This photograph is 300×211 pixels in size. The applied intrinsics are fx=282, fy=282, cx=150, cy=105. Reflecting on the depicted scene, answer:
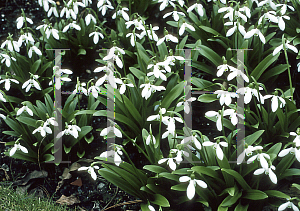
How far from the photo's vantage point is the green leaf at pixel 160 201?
73.1 inches

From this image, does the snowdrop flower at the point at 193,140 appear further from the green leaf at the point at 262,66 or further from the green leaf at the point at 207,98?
the green leaf at the point at 262,66

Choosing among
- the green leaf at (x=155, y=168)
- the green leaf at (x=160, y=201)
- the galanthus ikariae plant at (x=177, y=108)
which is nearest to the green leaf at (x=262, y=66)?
the galanthus ikariae plant at (x=177, y=108)

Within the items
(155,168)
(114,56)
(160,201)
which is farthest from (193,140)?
(114,56)

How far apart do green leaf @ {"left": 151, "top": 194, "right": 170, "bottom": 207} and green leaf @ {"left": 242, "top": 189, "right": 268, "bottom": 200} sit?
0.51 meters

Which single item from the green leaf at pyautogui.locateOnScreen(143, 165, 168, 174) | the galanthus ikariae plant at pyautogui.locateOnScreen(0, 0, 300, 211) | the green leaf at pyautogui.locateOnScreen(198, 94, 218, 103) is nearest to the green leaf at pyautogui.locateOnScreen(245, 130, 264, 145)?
the galanthus ikariae plant at pyautogui.locateOnScreen(0, 0, 300, 211)

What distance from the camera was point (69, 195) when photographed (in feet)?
8.04

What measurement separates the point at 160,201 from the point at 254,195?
606 mm

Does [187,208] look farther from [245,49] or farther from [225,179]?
[245,49]

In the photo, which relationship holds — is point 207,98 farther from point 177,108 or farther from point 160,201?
point 160,201

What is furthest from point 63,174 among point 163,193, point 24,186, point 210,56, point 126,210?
point 210,56

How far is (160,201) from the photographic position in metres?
1.89

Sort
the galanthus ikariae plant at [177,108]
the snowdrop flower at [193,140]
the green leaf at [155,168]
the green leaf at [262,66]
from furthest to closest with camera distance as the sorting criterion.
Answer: the green leaf at [262,66]
the green leaf at [155,168]
the galanthus ikariae plant at [177,108]
the snowdrop flower at [193,140]

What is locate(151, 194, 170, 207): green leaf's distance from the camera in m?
1.86

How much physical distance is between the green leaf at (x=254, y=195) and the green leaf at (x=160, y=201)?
0.51m
